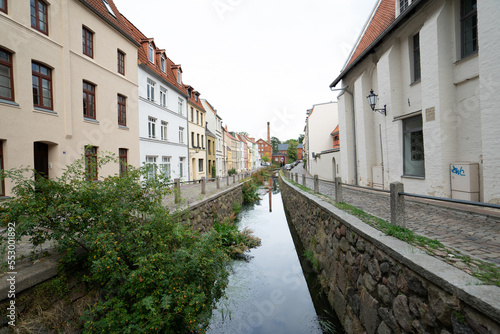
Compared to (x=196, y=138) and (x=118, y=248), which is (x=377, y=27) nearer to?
(x=118, y=248)

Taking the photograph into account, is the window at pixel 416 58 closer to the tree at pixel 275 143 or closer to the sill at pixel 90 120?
the sill at pixel 90 120

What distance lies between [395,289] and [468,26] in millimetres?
8010

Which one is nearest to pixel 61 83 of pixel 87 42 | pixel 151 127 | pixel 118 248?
pixel 87 42

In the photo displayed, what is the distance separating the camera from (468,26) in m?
6.71

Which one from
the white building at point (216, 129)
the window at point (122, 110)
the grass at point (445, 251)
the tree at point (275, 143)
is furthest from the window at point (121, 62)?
the tree at point (275, 143)

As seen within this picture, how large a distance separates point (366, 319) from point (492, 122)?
572 cm

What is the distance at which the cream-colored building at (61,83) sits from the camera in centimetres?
740

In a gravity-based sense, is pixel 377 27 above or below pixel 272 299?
above

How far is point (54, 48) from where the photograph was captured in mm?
8758

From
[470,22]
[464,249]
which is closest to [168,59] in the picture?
[470,22]

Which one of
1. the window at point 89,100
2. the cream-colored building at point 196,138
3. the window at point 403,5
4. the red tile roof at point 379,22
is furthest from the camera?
the cream-colored building at point 196,138

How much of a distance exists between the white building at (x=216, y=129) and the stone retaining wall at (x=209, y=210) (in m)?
17.5

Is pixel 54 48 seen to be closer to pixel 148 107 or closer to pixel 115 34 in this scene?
pixel 115 34

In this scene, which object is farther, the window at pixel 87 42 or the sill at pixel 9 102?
the window at pixel 87 42
